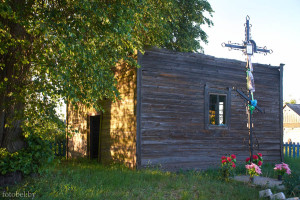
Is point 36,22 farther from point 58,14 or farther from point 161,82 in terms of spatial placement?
point 161,82

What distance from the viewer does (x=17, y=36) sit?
882 centimetres

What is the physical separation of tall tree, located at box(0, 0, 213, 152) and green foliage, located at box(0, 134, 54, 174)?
0.32 m

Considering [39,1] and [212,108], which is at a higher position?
[39,1]

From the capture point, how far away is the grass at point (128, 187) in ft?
25.9

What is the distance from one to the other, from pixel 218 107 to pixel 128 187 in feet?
20.9

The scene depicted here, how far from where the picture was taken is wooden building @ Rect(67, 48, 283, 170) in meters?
11.5

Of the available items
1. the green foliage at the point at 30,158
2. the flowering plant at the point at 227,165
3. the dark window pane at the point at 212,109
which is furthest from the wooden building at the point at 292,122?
the green foliage at the point at 30,158

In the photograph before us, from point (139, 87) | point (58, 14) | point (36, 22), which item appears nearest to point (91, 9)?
point (58, 14)

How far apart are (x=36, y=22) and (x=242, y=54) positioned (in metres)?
6.55

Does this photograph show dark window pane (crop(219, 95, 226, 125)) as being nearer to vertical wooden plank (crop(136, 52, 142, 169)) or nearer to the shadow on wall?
vertical wooden plank (crop(136, 52, 142, 169))

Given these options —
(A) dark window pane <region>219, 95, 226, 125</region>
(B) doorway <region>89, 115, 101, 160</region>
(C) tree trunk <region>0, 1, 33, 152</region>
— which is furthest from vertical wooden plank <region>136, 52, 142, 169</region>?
(A) dark window pane <region>219, 95, 226, 125</region>

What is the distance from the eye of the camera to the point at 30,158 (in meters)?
8.93

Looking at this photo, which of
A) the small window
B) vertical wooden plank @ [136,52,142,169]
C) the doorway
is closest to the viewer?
vertical wooden plank @ [136,52,142,169]

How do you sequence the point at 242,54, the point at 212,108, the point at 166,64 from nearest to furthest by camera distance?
the point at 242,54
the point at 166,64
the point at 212,108
